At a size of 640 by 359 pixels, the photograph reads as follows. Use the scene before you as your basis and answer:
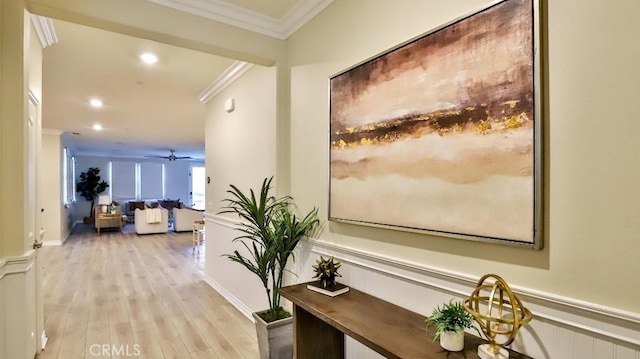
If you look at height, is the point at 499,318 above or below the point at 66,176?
below

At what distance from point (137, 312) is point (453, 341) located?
3454 mm

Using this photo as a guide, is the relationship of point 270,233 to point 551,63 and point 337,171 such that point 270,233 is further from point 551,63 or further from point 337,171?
point 551,63

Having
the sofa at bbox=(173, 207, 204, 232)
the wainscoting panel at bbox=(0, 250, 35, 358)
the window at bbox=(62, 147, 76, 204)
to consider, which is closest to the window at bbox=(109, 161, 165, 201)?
the window at bbox=(62, 147, 76, 204)

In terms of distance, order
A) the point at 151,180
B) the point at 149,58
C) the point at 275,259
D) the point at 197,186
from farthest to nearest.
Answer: the point at 197,186
the point at 151,180
the point at 149,58
the point at 275,259

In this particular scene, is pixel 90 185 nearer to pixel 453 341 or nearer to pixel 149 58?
pixel 149 58

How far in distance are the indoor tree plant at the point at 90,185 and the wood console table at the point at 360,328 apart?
523 inches

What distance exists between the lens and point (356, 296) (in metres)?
1.87

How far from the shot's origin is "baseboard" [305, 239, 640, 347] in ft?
3.21

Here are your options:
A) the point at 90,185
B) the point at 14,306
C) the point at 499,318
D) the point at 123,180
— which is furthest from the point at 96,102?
the point at 123,180

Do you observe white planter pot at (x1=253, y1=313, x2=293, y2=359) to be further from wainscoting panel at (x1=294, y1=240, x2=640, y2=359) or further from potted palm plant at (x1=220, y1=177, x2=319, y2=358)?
wainscoting panel at (x1=294, y1=240, x2=640, y2=359)

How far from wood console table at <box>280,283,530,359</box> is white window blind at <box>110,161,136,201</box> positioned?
13731mm

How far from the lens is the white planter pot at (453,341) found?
120 cm

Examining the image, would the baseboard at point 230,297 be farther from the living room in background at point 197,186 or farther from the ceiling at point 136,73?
the living room in background at point 197,186

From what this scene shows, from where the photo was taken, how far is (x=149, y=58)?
10.7 ft
